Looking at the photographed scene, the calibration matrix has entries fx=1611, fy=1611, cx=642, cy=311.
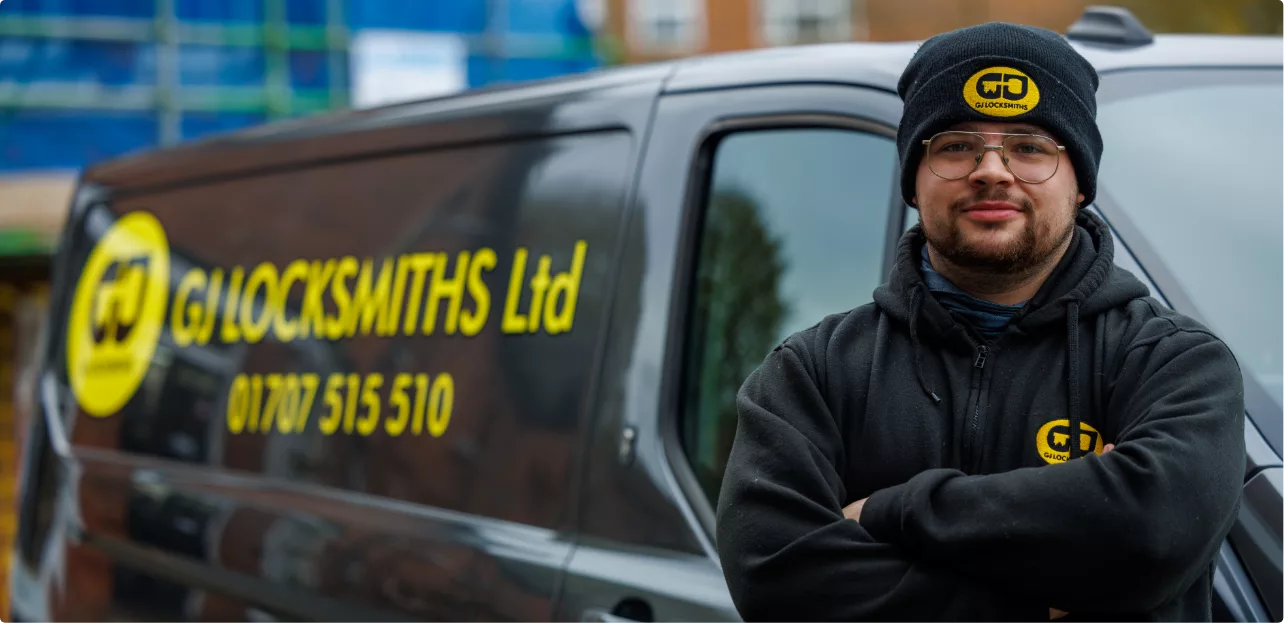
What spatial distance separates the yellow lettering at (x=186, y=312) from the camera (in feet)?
13.1

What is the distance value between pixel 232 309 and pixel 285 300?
0.25 metres

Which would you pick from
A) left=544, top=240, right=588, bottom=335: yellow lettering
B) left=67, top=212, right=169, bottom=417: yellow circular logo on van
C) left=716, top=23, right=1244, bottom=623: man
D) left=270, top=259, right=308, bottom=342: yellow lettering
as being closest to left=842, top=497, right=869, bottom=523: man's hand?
left=716, top=23, right=1244, bottom=623: man

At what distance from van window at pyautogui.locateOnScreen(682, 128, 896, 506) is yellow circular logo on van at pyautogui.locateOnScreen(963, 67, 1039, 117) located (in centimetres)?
76

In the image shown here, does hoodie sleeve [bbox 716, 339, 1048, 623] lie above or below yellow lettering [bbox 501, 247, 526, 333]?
Result: below

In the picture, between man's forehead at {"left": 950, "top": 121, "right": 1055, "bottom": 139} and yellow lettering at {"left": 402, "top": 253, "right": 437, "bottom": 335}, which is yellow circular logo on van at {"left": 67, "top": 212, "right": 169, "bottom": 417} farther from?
man's forehead at {"left": 950, "top": 121, "right": 1055, "bottom": 139}

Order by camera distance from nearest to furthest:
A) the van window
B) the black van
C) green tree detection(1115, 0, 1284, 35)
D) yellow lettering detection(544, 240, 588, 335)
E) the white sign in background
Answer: the black van < the van window < yellow lettering detection(544, 240, 588, 335) < green tree detection(1115, 0, 1284, 35) < the white sign in background

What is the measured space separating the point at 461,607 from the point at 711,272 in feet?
2.48

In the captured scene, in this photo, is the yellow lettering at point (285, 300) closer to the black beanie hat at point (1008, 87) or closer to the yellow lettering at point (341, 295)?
the yellow lettering at point (341, 295)

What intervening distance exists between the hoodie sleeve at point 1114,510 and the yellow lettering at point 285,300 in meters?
2.10

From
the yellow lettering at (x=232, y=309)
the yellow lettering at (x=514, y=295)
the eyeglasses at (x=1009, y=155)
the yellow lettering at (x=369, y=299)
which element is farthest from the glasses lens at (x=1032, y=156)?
the yellow lettering at (x=232, y=309)

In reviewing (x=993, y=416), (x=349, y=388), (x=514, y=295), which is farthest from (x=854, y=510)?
(x=349, y=388)

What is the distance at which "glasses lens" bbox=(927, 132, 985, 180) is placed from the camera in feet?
6.22

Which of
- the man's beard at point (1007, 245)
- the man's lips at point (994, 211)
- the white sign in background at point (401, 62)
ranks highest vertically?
the white sign in background at point (401, 62)

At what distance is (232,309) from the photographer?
3844mm
